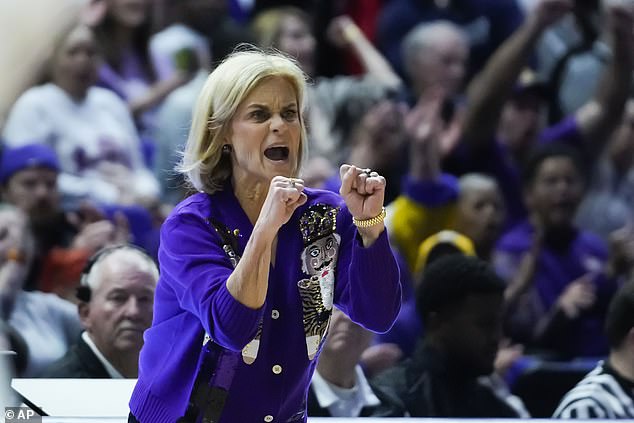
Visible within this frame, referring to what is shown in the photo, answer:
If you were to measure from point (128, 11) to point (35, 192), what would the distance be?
0.96m

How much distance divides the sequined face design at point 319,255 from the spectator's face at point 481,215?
8.01 feet

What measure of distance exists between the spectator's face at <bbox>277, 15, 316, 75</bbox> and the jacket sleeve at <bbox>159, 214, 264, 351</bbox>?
2.88 meters

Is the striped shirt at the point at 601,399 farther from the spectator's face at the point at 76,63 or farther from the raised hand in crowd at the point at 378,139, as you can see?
the spectator's face at the point at 76,63

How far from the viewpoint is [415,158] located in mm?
4660

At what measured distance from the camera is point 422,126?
4.72 metres

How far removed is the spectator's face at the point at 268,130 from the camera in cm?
209

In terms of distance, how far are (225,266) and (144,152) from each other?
2.89 metres

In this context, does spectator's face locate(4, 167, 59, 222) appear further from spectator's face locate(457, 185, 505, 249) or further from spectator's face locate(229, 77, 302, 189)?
spectator's face locate(229, 77, 302, 189)

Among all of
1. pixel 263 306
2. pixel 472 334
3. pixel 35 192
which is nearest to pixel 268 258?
pixel 263 306

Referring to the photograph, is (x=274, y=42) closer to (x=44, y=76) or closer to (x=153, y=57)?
(x=153, y=57)

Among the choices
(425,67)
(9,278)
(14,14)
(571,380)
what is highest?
(14,14)

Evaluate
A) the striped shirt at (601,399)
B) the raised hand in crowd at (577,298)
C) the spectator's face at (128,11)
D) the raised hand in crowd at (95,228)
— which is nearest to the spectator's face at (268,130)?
the striped shirt at (601,399)

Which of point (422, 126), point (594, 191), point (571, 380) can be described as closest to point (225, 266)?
point (571, 380)

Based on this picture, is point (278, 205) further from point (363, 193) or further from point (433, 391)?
Answer: point (433, 391)
